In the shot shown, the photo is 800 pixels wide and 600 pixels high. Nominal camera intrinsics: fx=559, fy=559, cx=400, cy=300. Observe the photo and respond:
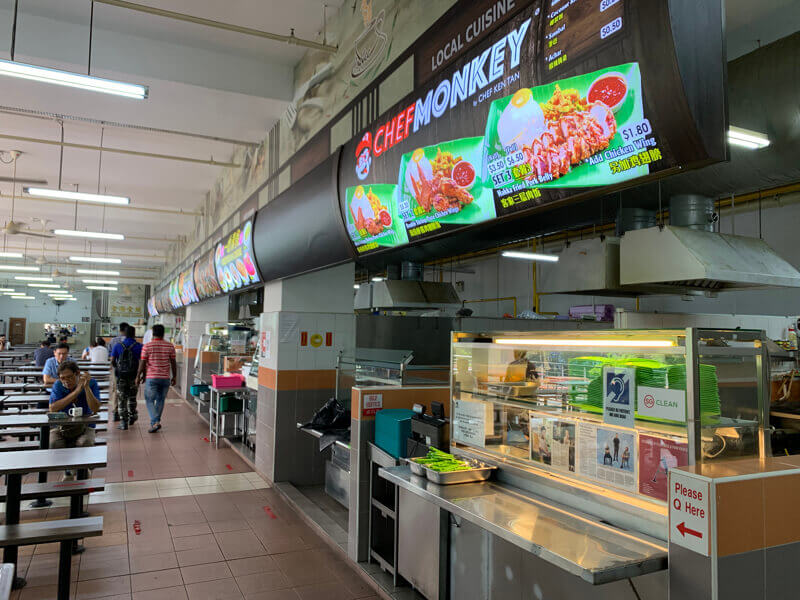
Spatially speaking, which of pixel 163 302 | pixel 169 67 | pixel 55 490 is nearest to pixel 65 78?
pixel 169 67

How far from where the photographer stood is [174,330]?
67.6ft

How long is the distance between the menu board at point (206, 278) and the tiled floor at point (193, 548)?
3398mm

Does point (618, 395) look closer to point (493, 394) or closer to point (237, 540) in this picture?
point (493, 394)

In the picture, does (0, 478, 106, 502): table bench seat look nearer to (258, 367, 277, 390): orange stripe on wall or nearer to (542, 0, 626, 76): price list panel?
→ (258, 367, 277, 390): orange stripe on wall

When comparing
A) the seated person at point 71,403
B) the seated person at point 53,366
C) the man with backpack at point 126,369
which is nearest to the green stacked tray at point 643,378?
the seated person at point 71,403

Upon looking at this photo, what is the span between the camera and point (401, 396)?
4.40 meters

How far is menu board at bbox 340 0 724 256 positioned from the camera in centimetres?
176

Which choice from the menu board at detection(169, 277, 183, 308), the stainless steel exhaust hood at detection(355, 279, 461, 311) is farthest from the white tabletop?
the menu board at detection(169, 277, 183, 308)

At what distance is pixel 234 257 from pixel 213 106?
2119 mm

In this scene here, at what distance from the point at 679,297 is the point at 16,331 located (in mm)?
33080

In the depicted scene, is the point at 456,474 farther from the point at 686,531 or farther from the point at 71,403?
the point at 71,403

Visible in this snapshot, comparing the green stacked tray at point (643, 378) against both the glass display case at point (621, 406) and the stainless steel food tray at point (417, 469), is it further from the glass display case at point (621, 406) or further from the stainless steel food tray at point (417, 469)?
the stainless steel food tray at point (417, 469)

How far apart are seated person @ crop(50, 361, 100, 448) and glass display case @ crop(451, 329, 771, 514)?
12.8ft

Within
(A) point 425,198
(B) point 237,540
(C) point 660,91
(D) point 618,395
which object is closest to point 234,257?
(B) point 237,540
